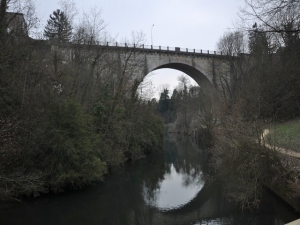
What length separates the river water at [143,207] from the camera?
8680mm

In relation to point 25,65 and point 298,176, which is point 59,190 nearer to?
point 25,65

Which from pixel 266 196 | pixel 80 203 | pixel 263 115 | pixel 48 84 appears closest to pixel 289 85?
pixel 263 115

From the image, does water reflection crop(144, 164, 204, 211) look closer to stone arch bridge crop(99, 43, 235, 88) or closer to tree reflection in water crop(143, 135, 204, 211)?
tree reflection in water crop(143, 135, 204, 211)

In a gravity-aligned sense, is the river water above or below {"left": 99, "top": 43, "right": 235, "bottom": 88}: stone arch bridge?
below

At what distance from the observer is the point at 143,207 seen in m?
10.3

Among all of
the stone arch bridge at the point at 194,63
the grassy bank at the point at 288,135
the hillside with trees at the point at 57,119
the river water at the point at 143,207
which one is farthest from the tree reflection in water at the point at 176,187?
the stone arch bridge at the point at 194,63

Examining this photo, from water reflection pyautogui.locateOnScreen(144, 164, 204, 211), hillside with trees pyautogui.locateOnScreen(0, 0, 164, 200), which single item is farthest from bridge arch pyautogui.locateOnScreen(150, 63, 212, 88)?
water reflection pyautogui.locateOnScreen(144, 164, 204, 211)

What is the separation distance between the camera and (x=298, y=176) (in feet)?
25.8

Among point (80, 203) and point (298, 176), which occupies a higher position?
point (298, 176)

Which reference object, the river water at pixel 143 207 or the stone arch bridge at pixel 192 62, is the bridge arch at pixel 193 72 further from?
the river water at pixel 143 207

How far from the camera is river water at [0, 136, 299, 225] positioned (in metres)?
8.68

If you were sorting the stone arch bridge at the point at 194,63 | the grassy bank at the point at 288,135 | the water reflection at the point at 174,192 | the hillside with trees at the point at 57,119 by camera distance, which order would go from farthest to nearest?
the stone arch bridge at the point at 194,63, the water reflection at the point at 174,192, the grassy bank at the point at 288,135, the hillside with trees at the point at 57,119

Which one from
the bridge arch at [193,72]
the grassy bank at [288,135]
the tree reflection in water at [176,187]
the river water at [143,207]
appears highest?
the bridge arch at [193,72]

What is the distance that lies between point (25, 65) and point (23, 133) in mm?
2276
